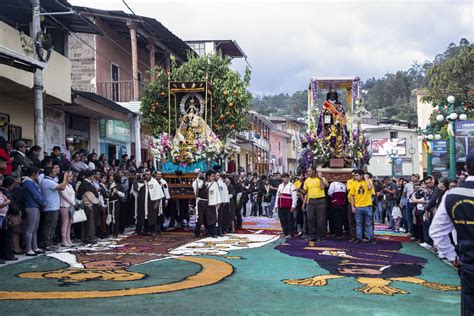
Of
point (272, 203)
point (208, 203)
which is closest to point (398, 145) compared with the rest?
point (272, 203)

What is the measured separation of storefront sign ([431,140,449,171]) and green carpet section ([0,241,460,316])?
97.4 ft

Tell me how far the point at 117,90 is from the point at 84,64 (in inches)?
83.8

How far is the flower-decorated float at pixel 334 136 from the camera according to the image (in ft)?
54.2

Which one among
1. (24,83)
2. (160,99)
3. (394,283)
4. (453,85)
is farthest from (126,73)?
(394,283)

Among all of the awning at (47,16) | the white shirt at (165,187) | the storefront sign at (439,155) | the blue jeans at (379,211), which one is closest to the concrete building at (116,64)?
the awning at (47,16)

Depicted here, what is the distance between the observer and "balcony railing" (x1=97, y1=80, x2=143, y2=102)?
25.1 meters

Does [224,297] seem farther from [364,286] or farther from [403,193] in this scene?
[403,193]

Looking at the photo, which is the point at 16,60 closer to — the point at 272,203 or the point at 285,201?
the point at 285,201

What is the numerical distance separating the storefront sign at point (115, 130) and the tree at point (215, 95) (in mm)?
1469

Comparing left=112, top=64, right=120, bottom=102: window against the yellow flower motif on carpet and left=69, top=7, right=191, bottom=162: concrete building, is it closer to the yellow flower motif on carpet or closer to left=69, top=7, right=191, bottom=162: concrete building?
left=69, top=7, right=191, bottom=162: concrete building

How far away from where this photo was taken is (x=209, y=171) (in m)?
15.1

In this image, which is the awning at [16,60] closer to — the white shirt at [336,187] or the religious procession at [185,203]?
the religious procession at [185,203]

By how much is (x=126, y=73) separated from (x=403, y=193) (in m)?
16.0

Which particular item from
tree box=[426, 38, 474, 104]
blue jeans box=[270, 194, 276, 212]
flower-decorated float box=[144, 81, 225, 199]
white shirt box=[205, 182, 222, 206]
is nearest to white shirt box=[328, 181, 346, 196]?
white shirt box=[205, 182, 222, 206]
